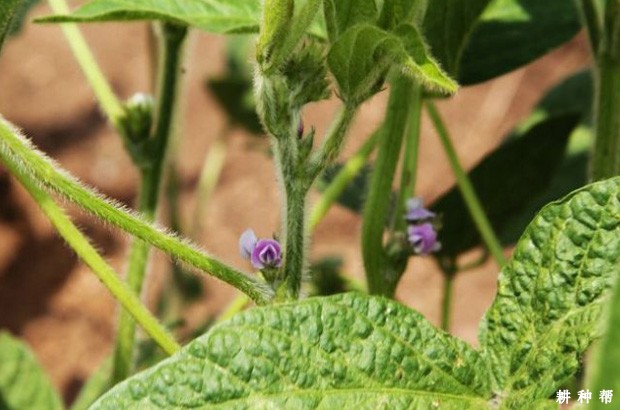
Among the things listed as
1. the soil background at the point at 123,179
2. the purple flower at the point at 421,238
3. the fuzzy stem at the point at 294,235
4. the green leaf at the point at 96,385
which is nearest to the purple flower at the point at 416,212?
the purple flower at the point at 421,238

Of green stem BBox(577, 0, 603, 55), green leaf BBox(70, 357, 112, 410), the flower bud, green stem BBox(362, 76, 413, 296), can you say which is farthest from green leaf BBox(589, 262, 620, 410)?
green leaf BBox(70, 357, 112, 410)

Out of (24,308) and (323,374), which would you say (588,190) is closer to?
(323,374)

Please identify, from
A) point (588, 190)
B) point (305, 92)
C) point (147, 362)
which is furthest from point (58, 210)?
point (147, 362)

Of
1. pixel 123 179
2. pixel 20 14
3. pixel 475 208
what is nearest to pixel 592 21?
pixel 475 208

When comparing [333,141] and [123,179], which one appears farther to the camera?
[123,179]

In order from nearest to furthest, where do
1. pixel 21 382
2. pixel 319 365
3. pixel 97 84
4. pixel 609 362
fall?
pixel 609 362
pixel 319 365
pixel 97 84
pixel 21 382

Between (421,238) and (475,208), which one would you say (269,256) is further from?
(475,208)
